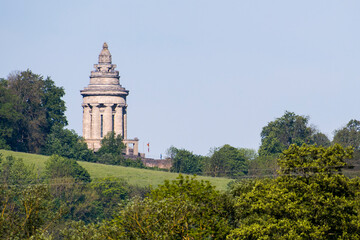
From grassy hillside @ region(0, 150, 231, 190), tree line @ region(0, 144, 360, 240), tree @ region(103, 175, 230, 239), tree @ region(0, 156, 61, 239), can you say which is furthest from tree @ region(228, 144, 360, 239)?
grassy hillside @ region(0, 150, 231, 190)

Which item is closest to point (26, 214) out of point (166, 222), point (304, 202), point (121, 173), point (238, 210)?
point (166, 222)

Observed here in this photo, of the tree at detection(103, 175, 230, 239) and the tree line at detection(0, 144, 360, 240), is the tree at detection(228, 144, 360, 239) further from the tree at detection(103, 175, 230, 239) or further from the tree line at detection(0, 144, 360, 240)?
the tree at detection(103, 175, 230, 239)

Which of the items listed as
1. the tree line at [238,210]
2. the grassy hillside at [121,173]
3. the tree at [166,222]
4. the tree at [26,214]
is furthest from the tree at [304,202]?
the grassy hillside at [121,173]

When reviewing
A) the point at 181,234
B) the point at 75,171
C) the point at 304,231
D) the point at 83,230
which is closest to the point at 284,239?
the point at 304,231

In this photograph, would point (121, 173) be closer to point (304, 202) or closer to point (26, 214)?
point (304, 202)

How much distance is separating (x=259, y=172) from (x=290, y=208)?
338ft

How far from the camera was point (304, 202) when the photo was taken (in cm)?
9606

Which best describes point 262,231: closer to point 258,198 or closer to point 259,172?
point 258,198

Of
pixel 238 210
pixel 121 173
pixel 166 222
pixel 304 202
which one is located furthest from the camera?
pixel 121 173

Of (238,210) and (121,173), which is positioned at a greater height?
(121,173)

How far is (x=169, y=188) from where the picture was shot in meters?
106

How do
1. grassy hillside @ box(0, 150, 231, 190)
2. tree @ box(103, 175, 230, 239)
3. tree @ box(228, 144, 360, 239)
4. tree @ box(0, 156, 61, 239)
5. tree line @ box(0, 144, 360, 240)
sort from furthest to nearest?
grassy hillside @ box(0, 150, 231, 190), tree @ box(228, 144, 360, 239), tree line @ box(0, 144, 360, 240), tree @ box(103, 175, 230, 239), tree @ box(0, 156, 61, 239)

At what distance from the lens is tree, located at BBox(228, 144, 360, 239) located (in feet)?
307

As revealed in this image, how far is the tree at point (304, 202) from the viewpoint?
3684 inches
